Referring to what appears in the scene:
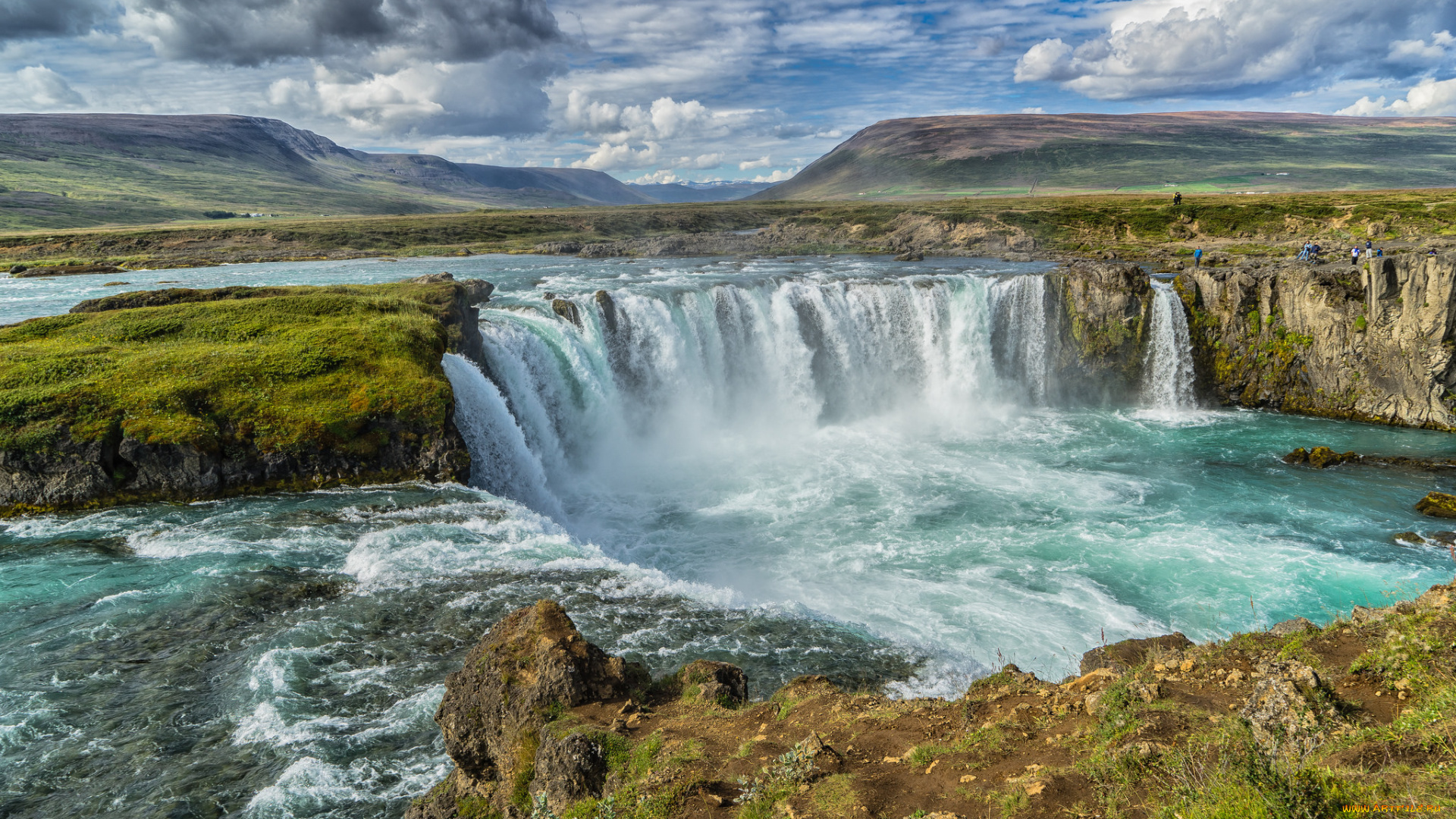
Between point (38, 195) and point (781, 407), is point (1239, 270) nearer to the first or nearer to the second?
point (781, 407)

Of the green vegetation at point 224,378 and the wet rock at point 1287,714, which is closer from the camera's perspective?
the wet rock at point 1287,714

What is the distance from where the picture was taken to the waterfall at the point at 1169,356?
3447cm

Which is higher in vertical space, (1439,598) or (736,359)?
Result: (736,359)

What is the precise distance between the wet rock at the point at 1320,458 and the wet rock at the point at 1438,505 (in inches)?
149

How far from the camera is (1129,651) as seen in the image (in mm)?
10625

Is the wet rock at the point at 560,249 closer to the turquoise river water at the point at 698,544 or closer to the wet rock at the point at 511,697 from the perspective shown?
the turquoise river water at the point at 698,544

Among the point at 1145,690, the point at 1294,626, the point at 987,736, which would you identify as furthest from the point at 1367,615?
the point at 987,736

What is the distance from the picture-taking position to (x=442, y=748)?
9.84 metres

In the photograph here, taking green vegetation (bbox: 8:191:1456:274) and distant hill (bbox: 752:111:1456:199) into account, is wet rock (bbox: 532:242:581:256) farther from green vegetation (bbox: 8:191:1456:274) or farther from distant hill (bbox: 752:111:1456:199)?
distant hill (bbox: 752:111:1456:199)

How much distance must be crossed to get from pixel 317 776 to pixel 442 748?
60.4 inches

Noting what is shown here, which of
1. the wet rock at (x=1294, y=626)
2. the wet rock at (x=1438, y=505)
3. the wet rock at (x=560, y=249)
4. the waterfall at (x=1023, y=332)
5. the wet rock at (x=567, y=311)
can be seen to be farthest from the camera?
the wet rock at (x=560, y=249)

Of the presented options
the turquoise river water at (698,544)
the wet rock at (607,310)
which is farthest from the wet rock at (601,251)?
the wet rock at (607,310)

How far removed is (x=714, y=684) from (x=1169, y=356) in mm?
34564

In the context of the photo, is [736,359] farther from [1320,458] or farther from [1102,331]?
[1320,458]
